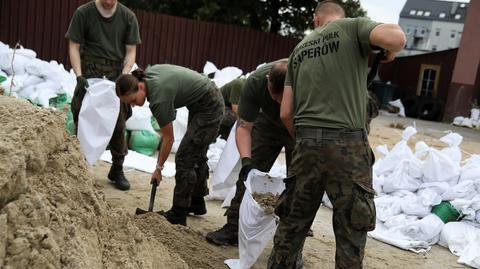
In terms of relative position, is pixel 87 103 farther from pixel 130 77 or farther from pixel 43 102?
pixel 43 102

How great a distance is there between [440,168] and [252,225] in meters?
2.74

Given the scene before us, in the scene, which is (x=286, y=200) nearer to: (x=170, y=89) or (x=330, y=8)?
(x=330, y=8)

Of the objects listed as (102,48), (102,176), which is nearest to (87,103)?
(102,48)

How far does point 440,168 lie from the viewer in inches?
198

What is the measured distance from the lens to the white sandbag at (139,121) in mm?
6117

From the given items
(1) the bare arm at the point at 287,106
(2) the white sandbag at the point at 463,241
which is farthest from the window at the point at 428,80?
(1) the bare arm at the point at 287,106

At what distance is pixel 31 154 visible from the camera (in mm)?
2008

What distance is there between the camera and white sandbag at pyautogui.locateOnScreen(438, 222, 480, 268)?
4059 millimetres

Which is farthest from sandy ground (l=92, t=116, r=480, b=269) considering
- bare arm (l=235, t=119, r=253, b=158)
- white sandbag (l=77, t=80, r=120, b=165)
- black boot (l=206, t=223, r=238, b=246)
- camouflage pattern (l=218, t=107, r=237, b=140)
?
camouflage pattern (l=218, t=107, r=237, b=140)

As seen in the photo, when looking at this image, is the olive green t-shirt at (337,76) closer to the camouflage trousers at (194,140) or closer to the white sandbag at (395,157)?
the camouflage trousers at (194,140)

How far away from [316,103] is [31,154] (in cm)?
133

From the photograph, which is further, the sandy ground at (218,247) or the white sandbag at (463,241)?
the white sandbag at (463,241)

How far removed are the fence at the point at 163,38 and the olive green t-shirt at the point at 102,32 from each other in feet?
15.9

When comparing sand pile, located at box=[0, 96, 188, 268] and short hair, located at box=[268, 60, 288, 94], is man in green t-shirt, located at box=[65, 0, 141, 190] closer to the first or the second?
short hair, located at box=[268, 60, 288, 94]
